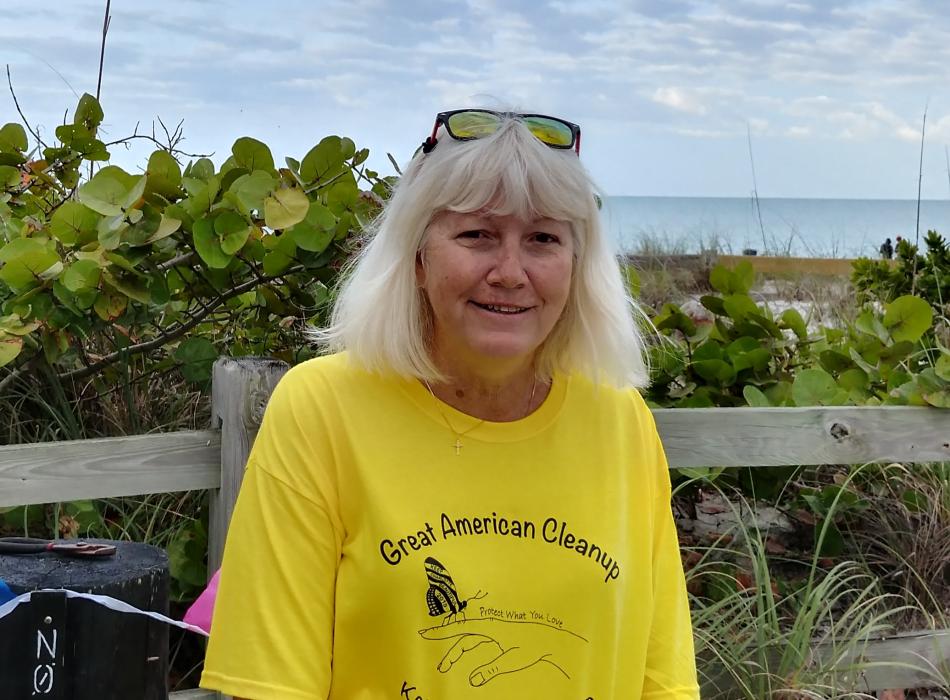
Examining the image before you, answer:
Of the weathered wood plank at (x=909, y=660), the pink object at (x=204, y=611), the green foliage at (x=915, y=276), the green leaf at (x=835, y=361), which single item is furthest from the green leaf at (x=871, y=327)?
the pink object at (x=204, y=611)

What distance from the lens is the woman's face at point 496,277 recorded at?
5.66 feet

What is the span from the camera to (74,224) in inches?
108

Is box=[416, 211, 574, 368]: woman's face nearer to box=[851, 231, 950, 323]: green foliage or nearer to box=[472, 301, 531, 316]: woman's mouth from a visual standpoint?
box=[472, 301, 531, 316]: woman's mouth

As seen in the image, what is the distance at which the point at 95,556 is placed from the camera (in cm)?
195

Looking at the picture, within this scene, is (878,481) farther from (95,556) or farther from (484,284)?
(95,556)

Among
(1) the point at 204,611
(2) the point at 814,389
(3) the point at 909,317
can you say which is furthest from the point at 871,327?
(1) the point at 204,611

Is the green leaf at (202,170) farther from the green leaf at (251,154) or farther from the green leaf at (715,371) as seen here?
the green leaf at (715,371)

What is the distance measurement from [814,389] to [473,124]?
202cm

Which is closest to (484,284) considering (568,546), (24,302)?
(568,546)

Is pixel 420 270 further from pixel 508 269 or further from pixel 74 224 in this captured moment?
pixel 74 224

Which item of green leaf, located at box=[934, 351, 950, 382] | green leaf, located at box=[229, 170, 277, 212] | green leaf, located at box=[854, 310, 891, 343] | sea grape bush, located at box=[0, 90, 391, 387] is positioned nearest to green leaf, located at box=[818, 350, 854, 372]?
green leaf, located at box=[854, 310, 891, 343]

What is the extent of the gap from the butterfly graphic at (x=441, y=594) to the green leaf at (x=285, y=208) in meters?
1.30

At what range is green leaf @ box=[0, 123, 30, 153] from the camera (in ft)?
10.6

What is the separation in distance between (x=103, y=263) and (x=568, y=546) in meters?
1.56
